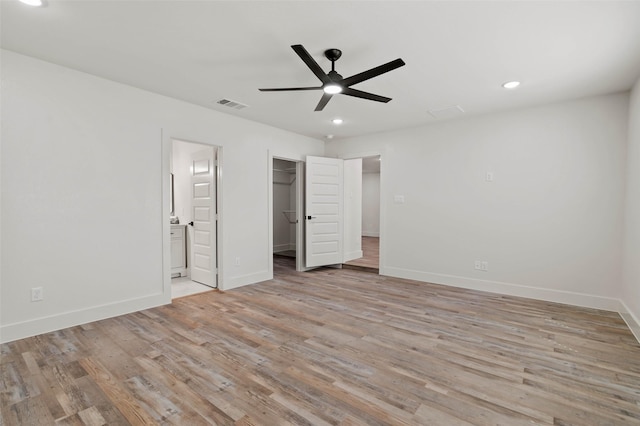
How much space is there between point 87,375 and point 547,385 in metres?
3.31

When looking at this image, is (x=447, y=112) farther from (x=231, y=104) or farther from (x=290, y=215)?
(x=290, y=215)

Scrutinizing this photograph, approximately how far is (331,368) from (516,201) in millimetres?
3559

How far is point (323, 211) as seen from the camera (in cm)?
571

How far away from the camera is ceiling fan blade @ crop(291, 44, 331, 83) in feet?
7.00

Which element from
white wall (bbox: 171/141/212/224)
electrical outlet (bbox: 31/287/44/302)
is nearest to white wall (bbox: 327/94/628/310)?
white wall (bbox: 171/141/212/224)

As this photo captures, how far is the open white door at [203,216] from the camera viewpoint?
4.45 metres

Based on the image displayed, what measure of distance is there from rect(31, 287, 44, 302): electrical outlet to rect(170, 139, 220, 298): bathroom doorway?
145cm

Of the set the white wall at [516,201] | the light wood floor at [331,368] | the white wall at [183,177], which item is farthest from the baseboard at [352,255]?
the white wall at [183,177]

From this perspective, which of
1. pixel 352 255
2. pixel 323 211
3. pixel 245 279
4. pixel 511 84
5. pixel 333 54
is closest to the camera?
pixel 333 54

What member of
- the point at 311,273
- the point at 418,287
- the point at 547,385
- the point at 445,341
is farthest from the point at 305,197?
the point at 547,385

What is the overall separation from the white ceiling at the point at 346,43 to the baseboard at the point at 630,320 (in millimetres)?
2479

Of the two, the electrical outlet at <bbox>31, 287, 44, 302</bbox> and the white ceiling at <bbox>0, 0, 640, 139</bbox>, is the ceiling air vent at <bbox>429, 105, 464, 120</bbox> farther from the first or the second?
the electrical outlet at <bbox>31, 287, 44, 302</bbox>

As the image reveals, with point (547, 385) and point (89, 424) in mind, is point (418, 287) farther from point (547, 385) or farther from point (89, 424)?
point (89, 424)

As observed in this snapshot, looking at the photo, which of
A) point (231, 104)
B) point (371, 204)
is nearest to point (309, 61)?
point (231, 104)
